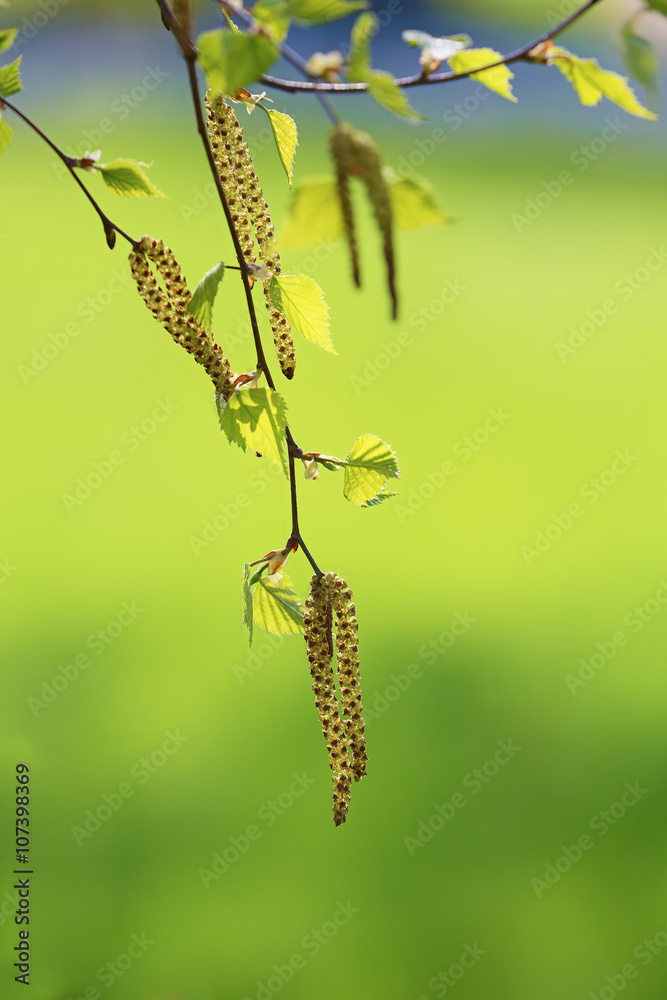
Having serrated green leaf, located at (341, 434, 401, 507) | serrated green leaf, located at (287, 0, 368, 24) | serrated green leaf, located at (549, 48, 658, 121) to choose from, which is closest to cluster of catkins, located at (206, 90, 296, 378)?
serrated green leaf, located at (341, 434, 401, 507)

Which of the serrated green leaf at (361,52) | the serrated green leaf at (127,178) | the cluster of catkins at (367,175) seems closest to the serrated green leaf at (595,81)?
the serrated green leaf at (361,52)

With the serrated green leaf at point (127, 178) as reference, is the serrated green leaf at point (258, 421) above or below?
below

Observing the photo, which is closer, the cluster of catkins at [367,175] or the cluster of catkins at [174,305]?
the cluster of catkins at [367,175]

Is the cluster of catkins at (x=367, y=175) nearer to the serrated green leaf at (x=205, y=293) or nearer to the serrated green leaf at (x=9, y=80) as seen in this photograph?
the serrated green leaf at (x=205, y=293)

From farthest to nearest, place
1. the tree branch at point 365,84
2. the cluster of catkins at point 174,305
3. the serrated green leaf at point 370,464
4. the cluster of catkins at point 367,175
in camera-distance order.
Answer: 1. the serrated green leaf at point 370,464
2. the cluster of catkins at point 174,305
3. the tree branch at point 365,84
4. the cluster of catkins at point 367,175

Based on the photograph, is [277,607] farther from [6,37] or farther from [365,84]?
[6,37]

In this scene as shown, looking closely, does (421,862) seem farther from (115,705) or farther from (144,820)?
(115,705)

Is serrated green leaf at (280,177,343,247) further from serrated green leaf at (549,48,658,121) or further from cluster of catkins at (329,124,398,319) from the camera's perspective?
serrated green leaf at (549,48,658,121)

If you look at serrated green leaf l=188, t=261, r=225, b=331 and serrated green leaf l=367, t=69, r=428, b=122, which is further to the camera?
serrated green leaf l=188, t=261, r=225, b=331

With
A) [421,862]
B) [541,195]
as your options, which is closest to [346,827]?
[421,862]
